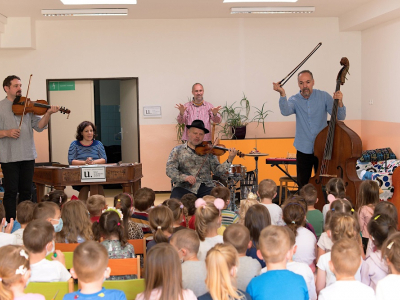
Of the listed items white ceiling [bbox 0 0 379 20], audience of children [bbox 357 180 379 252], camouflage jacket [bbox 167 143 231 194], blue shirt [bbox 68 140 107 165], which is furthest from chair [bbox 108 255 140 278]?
white ceiling [bbox 0 0 379 20]

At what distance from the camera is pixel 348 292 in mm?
2139

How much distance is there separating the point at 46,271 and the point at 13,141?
8.13ft

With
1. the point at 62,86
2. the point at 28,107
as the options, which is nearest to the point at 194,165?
the point at 28,107

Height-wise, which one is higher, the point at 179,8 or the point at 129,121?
the point at 179,8

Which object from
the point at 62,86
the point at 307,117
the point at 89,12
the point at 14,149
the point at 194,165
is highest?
the point at 89,12

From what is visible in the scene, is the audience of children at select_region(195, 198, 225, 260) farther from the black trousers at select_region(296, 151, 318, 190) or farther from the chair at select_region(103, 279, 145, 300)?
the black trousers at select_region(296, 151, 318, 190)

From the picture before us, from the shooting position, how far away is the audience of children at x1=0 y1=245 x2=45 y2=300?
2.05m

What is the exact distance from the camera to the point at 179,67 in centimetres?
786

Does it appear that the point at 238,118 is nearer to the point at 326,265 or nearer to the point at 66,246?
the point at 66,246

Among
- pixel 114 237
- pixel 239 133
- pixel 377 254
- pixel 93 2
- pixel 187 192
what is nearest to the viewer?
pixel 377 254

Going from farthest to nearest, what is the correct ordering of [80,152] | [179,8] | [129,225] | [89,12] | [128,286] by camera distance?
[179,8] < [89,12] < [80,152] < [129,225] < [128,286]

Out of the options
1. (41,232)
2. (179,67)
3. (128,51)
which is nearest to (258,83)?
(179,67)

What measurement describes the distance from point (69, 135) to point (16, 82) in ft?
11.4

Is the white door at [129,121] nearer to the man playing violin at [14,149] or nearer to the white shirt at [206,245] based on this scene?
the man playing violin at [14,149]
